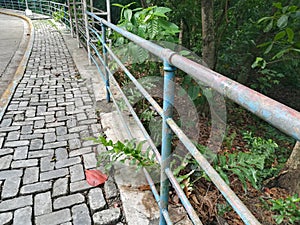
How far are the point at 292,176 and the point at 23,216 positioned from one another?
213 centimetres

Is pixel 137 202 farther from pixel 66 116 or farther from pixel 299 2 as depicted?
pixel 299 2

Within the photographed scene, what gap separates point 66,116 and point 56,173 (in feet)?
3.52

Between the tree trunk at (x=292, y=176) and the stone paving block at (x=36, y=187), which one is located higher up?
the stone paving block at (x=36, y=187)

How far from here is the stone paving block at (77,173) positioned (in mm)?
1950

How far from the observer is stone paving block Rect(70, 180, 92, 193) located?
184 centimetres

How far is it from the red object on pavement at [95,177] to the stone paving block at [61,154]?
33 centimetres

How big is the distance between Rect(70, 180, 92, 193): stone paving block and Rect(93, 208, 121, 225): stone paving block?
276 mm

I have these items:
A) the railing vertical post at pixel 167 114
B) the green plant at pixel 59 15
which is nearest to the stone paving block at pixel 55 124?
the railing vertical post at pixel 167 114

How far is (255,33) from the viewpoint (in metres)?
4.05

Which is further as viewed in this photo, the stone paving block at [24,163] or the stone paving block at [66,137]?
the stone paving block at [66,137]

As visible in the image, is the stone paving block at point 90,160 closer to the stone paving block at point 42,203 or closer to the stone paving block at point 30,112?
the stone paving block at point 42,203

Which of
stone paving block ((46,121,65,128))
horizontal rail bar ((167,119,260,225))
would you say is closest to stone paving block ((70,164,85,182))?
stone paving block ((46,121,65,128))

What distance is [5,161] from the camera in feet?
6.99

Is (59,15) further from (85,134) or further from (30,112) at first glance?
(85,134)
